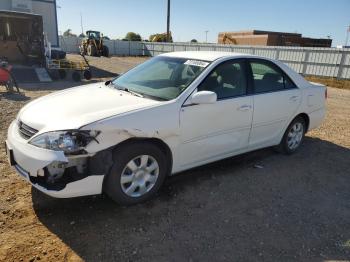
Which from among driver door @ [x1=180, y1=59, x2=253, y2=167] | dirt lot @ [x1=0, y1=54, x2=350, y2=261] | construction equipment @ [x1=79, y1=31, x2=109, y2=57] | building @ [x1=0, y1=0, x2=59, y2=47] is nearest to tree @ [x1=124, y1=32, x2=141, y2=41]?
construction equipment @ [x1=79, y1=31, x2=109, y2=57]

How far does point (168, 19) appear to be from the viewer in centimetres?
3894

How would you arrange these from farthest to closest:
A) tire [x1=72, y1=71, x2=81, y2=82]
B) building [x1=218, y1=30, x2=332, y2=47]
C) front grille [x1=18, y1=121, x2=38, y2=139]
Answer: building [x1=218, y1=30, x2=332, y2=47], tire [x1=72, y1=71, x2=81, y2=82], front grille [x1=18, y1=121, x2=38, y2=139]

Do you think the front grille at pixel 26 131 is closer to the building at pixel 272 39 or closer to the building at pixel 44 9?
the building at pixel 44 9

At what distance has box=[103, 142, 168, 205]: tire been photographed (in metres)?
3.26

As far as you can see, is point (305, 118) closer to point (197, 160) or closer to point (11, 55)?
point (197, 160)

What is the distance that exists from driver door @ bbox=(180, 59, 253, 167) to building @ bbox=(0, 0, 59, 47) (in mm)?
17885

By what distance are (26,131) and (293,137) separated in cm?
409

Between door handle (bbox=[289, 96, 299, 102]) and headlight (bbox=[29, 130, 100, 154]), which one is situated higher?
door handle (bbox=[289, 96, 299, 102])

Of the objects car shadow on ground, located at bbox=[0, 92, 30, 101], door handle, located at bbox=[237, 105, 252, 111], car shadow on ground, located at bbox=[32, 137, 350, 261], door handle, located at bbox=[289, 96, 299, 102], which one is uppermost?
door handle, located at bbox=[289, 96, 299, 102]

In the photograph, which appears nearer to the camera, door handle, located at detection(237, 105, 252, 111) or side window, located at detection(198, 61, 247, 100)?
side window, located at detection(198, 61, 247, 100)

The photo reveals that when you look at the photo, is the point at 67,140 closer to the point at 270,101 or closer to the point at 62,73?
the point at 270,101

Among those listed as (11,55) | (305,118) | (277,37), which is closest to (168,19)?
(277,37)

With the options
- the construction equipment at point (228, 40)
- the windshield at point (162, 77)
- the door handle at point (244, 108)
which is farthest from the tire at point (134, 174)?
the construction equipment at point (228, 40)

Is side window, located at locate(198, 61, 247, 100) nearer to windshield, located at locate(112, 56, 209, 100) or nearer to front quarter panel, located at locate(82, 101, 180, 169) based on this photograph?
windshield, located at locate(112, 56, 209, 100)
